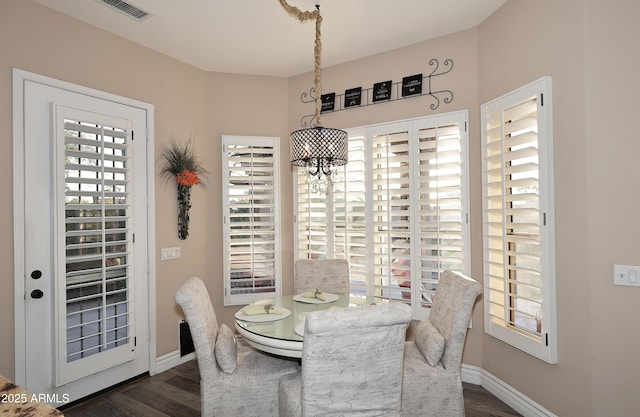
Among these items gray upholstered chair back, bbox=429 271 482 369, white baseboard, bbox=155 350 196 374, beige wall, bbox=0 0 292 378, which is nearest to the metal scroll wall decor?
beige wall, bbox=0 0 292 378

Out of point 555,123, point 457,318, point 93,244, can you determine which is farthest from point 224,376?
point 555,123

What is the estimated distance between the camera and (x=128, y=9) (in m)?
2.84

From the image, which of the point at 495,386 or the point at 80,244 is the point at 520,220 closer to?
the point at 495,386

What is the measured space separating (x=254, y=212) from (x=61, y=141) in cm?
189

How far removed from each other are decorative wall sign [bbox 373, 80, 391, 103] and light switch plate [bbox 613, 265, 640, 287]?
2.37 m

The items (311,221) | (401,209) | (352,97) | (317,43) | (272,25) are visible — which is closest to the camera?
(317,43)

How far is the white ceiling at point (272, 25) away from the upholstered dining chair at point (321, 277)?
83.9 inches

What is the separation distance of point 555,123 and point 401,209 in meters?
1.46

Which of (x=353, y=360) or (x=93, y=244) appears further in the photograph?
(x=93, y=244)

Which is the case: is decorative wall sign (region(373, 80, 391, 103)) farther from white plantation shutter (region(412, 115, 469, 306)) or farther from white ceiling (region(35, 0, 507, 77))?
white plantation shutter (region(412, 115, 469, 306))

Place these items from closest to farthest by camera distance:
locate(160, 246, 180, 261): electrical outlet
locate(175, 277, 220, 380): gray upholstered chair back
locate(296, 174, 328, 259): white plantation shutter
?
locate(175, 277, 220, 380): gray upholstered chair back, locate(160, 246, 180, 261): electrical outlet, locate(296, 174, 328, 259): white plantation shutter

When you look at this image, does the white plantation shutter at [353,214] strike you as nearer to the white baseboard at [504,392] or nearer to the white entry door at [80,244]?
the white baseboard at [504,392]

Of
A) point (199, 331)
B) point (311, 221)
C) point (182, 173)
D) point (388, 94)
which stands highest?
point (388, 94)

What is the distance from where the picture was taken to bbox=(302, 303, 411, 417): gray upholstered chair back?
160 cm
